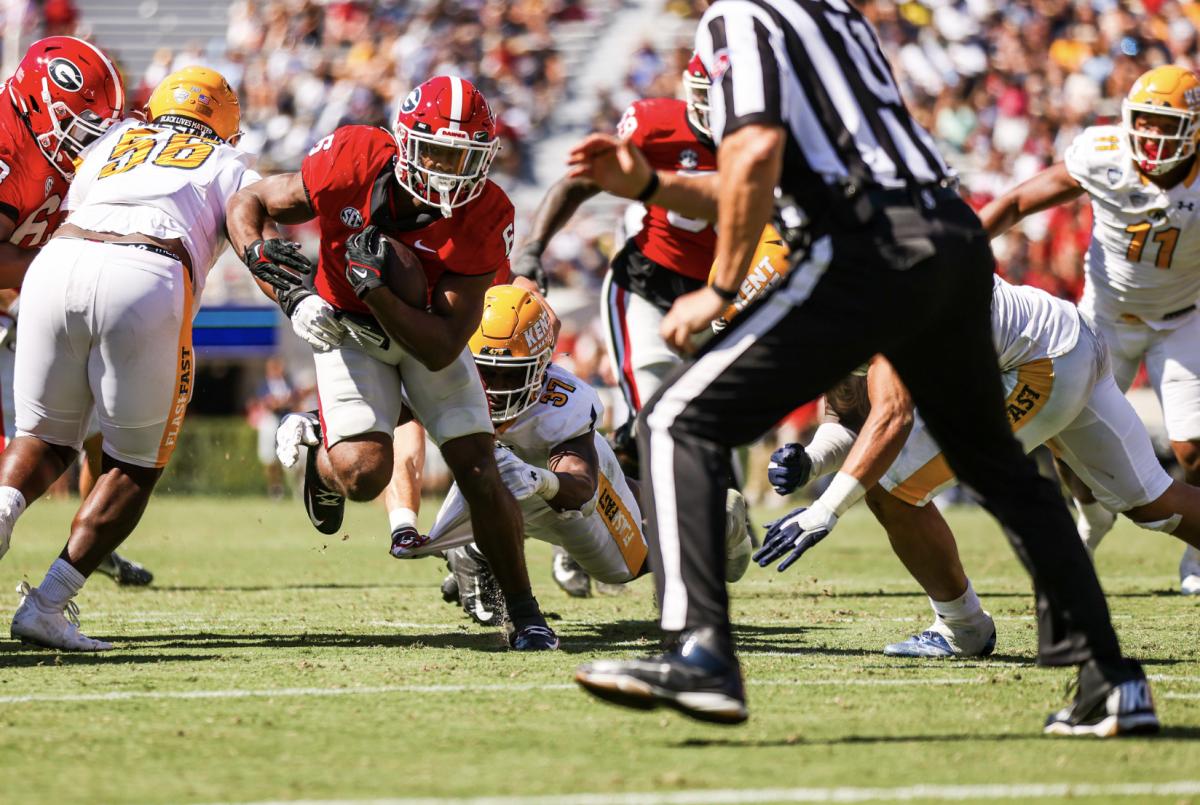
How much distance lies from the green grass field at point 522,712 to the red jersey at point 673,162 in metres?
1.62

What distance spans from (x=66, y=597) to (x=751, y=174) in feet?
10.5

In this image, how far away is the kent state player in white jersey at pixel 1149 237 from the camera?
686 cm

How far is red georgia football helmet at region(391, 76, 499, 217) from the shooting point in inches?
209

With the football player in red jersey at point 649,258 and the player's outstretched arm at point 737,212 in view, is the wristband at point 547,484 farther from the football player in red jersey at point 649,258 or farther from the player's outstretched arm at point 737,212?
the player's outstretched arm at point 737,212

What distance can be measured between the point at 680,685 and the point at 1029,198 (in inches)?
131

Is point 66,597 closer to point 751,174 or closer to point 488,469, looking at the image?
point 488,469

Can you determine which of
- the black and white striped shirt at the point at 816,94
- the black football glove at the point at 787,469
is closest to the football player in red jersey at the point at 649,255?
the black football glove at the point at 787,469

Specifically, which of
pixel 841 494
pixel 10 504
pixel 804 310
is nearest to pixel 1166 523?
pixel 841 494

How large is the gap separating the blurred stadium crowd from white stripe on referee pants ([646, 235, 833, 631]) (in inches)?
539

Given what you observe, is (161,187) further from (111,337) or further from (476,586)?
(476,586)

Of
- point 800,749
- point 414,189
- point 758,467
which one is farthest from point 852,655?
point 758,467

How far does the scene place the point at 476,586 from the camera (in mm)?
6570

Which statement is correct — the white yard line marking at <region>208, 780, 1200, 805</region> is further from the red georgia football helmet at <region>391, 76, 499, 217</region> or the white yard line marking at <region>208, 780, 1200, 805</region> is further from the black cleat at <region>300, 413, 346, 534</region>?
the black cleat at <region>300, 413, 346, 534</region>

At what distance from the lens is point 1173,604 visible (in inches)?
286
